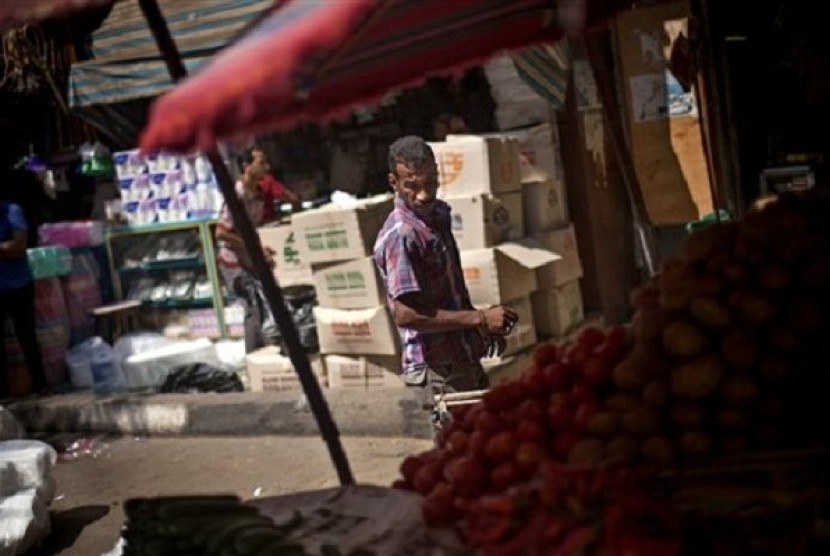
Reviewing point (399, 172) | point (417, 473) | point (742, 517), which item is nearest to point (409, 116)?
point (399, 172)

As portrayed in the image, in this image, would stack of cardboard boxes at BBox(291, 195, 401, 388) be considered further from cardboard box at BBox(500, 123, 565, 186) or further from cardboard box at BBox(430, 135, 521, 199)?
cardboard box at BBox(500, 123, 565, 186)

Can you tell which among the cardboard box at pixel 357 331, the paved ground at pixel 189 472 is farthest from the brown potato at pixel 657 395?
the cardboard box at pixel 357 331

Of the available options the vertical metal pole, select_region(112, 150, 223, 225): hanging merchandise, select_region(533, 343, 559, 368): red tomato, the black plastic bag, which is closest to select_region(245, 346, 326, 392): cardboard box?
the black plastic bag

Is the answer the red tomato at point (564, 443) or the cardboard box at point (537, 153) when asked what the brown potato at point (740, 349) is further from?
the cardboard box at point (537, 153)

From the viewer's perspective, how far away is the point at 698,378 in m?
1.82

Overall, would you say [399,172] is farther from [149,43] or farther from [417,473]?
[149,43]

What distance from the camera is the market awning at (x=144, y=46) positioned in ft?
15.8

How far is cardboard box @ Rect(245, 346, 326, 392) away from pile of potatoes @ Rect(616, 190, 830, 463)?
5.09 meters

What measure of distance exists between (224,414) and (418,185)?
353 centimetres

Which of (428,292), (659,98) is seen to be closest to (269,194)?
(659,98)

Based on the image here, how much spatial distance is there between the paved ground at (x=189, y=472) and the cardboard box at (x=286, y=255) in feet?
3.91

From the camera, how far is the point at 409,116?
8156 mm

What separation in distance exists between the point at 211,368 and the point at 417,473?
19.1 ft

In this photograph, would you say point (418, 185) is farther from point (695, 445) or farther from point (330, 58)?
point (330, 58)
